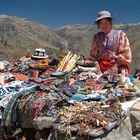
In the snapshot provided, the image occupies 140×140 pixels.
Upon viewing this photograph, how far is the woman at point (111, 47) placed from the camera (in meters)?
7.97

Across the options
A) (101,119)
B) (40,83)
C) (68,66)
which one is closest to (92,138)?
(101,119)

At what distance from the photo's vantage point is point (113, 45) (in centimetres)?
803

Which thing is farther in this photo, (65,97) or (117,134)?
(65,97)

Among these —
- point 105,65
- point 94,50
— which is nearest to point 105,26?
point 94,50

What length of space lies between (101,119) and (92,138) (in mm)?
290

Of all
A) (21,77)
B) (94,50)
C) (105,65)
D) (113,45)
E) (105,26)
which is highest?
(105,26)

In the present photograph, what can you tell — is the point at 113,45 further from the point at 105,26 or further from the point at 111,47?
the point at 105,26

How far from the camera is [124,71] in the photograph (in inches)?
309

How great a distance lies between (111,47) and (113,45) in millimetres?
60

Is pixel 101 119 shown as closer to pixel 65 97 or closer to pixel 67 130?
pixel 67 130

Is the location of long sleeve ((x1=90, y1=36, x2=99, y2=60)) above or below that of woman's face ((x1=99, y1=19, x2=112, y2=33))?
below

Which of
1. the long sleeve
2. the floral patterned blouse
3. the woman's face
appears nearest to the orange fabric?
the long sleeve

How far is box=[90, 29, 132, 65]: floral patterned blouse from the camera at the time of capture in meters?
8.01

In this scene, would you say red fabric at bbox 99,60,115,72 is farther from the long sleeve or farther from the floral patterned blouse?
the long sleeve
